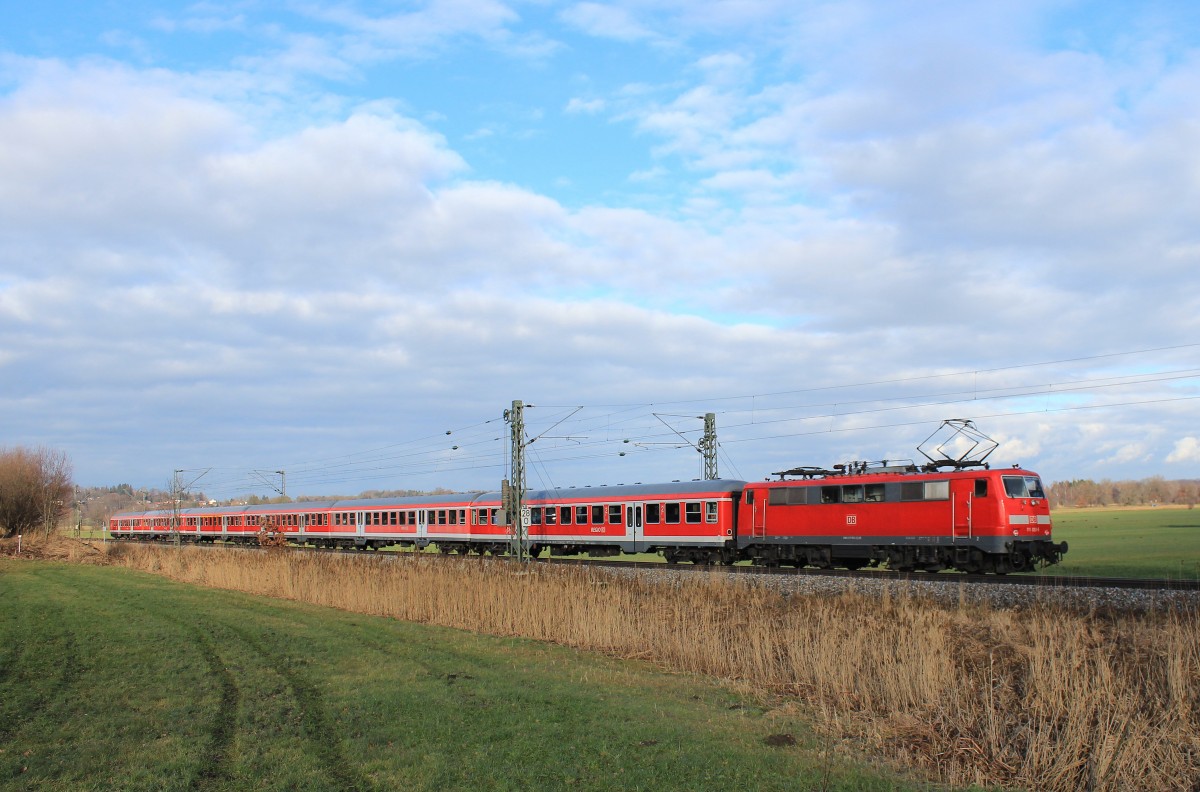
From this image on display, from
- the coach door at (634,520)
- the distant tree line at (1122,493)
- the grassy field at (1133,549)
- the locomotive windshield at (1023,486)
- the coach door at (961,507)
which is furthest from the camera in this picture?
the distant tree line at (1122,493)

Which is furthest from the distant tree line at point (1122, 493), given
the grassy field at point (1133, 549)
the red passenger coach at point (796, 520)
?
the red passenger coach at point (796, 520)

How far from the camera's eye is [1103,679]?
36.1 ft

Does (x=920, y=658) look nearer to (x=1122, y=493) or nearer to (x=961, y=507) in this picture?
(x=961, y=507)

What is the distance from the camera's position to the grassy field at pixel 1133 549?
1313 inches

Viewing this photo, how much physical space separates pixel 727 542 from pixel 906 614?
20.2 meters

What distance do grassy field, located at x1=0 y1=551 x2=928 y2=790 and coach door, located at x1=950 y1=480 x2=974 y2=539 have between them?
16.5 m

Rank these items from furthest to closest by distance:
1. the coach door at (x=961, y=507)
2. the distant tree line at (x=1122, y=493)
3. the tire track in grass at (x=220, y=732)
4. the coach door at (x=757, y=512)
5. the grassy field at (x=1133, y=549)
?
the distant tree line at (x=1122, y=493), the coach door at (x=757, y=512), the grassy field at (x=1133, y=549), the coach door at (x=961, y=507), the tire track in grass at (x=220, y=732)

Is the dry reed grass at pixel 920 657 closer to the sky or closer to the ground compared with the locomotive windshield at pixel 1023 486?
closer to the ground

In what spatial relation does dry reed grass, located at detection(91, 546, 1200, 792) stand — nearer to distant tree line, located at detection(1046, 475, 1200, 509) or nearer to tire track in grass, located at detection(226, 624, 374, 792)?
tire track in grass, located at detection(226, 624, 374, 792)

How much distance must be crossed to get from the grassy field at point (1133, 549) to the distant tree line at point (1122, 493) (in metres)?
67.1

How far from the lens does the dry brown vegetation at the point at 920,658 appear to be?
31.6 ft

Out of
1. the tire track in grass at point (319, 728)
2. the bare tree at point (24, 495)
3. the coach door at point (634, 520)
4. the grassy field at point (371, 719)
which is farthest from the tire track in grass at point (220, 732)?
the bare tree at point (24, 495)

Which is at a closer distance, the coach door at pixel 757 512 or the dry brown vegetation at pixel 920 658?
the dry brown vegetation at pixel 920 658

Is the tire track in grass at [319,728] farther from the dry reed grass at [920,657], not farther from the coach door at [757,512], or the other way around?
the coach door at [757,512]
